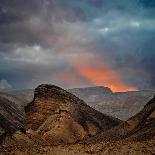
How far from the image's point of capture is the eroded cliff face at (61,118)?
5512cm

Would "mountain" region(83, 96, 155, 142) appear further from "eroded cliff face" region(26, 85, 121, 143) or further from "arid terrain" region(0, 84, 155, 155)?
"eroded cliff face" region(26, 85, 121, 143)

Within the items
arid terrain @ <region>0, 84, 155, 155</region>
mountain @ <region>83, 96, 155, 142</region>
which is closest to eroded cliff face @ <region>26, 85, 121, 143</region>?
arid terrain @ <region>0, 84, 155, 155</region>

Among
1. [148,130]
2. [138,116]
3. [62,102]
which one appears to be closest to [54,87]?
[62,102]

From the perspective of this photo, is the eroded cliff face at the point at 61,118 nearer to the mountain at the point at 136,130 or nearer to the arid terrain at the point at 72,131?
the arid terrain at the point at 72,131

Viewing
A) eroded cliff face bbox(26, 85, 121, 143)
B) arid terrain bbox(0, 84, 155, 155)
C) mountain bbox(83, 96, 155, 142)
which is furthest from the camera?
eroded cliff face bbox(26, 85, 121, 143)

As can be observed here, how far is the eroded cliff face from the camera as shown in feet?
181

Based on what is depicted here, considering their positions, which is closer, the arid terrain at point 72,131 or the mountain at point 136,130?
the arid terrain at point 72,131

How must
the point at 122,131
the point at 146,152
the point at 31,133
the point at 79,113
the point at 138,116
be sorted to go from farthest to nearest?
the point at 79,113 → the point at 31,133 → the point at 138,116 → the point at 122,131 → the point at 146,152

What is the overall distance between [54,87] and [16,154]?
3758cm

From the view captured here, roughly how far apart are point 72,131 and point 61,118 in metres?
2.36

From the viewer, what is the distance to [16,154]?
3288 centimetres

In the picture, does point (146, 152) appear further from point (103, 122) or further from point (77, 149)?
point (103, 122)

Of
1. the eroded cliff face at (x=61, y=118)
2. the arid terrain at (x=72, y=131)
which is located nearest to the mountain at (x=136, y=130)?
the arid terrain at (x=72, y=131)

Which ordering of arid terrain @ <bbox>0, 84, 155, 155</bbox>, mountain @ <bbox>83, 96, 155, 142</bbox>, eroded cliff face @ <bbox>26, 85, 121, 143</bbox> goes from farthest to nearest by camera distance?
eroded cliff face @ <bbox>26, 85, 121, 143</bbox>
mountain @ <bbox>83, 96, 155, 142</bbox>
arid terrain @ <bbox>0, 84, 155, 155</bbox>
